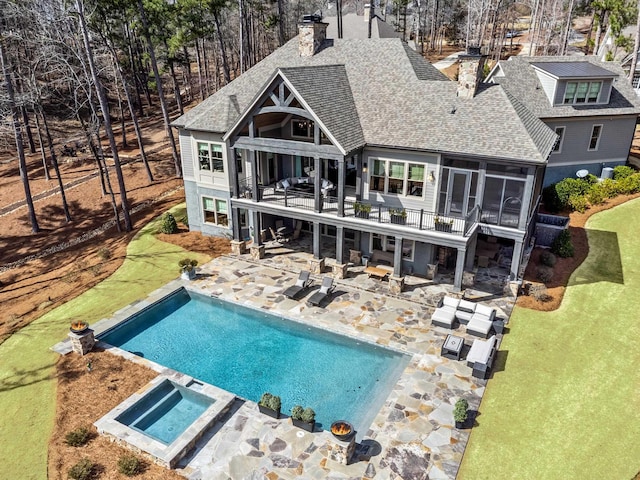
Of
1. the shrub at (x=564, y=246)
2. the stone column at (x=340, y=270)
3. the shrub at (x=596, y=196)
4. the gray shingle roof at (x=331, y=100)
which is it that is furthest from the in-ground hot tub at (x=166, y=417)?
the shrub at (x=596, y=196)

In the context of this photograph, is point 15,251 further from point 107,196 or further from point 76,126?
point 76,126

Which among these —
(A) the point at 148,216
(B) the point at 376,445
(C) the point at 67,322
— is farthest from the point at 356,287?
(A) the point at 148,216

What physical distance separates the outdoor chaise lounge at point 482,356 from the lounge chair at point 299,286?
8480 mm

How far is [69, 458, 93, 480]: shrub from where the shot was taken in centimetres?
1273

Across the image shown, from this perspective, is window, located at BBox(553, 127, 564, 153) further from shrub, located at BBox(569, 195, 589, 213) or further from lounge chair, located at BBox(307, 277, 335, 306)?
lounge chair, located at BBox(307, 277, 335, 306)

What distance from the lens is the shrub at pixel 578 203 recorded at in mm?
27922

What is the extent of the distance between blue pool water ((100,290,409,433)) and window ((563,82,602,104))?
2255 centimetres

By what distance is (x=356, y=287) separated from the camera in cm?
2286

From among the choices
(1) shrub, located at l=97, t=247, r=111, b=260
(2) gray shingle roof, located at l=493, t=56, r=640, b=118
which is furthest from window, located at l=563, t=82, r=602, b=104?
(1) shrub, located at l=97, t=247, r=111, b=260

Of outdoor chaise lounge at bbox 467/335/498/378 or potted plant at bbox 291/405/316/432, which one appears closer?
potted plant at bbox 291/405/316/432

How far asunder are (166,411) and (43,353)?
6.68 m

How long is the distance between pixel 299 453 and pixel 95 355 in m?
9.73

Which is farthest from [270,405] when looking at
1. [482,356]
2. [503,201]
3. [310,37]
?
[310,37]

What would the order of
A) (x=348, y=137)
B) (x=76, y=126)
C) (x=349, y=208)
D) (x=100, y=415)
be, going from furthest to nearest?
1. (x=76, y=126)
2. (x=349, y=208)
3. (x=348, y=137)
4. (x=100, y=415)
